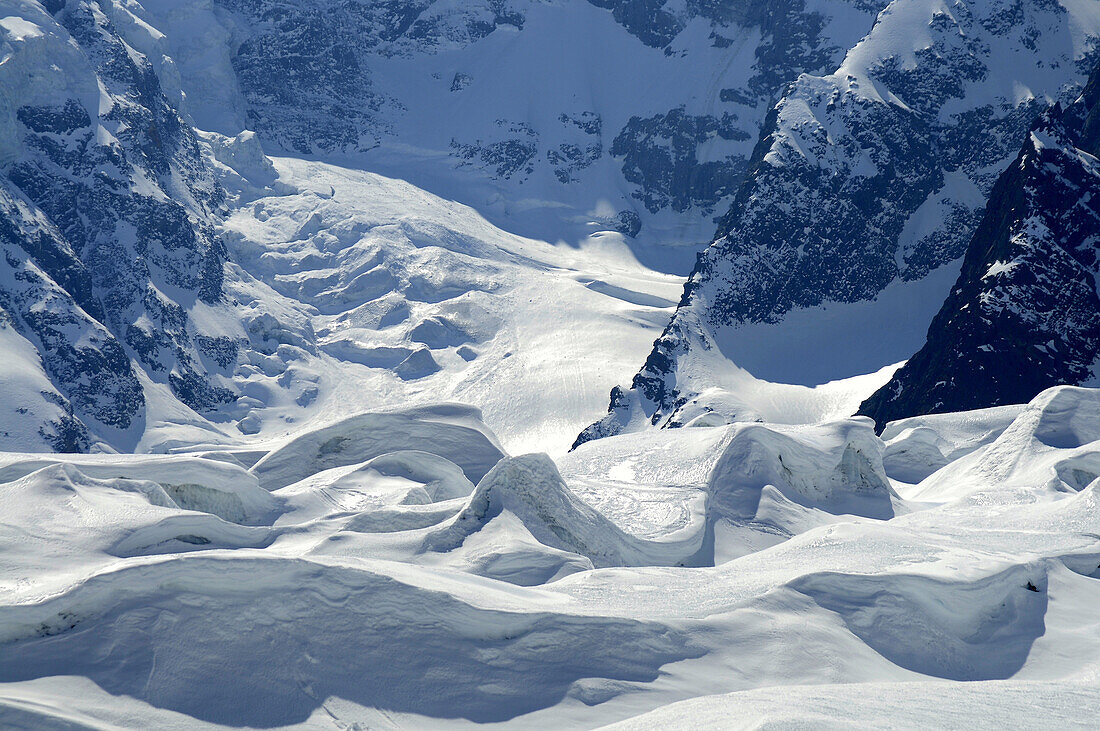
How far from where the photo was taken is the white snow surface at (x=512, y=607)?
401 inches

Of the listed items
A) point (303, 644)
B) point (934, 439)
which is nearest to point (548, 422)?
point (934, 439)

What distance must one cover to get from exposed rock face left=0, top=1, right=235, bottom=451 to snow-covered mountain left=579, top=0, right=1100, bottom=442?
69.3 meters

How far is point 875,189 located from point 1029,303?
205 feet

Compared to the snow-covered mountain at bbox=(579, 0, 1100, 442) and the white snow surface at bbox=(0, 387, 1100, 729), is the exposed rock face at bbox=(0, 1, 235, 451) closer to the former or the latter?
the snow-covered mountain at bbox=(579, 0, 1100, 442)

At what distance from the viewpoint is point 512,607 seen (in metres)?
11.8

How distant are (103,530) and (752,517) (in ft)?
41.2

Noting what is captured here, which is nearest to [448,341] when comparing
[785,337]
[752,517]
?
[785,337]

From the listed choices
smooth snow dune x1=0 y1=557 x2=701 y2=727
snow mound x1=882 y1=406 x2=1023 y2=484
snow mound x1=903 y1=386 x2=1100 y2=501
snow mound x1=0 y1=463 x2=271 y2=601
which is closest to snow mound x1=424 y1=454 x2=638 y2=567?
snow mound x1=0 y1=463 x2=271 y2=601

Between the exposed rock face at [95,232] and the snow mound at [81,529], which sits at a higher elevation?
the snow mound at [81,529]

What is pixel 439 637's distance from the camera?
37.1 ft

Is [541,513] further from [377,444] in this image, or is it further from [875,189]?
[875,189]

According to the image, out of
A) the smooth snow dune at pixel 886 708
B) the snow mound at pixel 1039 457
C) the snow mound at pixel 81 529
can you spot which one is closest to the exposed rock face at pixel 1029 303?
the snow mound at pixel 1039 457

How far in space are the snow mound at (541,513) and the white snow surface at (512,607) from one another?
1.5 inches

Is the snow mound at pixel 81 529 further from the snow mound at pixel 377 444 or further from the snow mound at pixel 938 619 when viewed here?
the snow mound at pixel 938 619
